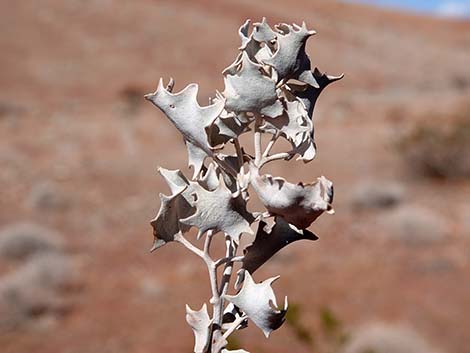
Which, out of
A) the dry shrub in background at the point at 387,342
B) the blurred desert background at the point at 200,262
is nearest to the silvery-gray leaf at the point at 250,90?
the blurred desert background at the point at 200,262

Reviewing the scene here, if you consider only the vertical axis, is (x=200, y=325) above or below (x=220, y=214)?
below

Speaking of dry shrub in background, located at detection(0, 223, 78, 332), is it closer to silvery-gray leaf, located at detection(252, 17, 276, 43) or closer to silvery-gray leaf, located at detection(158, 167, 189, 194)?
silvery-gray leaf, located at detection(158, 167, 189, 194)

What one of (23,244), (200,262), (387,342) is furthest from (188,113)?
(23,244)

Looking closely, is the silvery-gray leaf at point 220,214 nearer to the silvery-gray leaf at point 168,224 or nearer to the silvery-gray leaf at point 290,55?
the silvery-gray leaf at point 168,224

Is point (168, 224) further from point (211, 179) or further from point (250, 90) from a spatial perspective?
point (250, 90)

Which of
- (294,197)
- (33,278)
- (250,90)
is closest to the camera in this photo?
(294,197)

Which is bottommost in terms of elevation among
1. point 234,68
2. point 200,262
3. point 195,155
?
point 195,155
